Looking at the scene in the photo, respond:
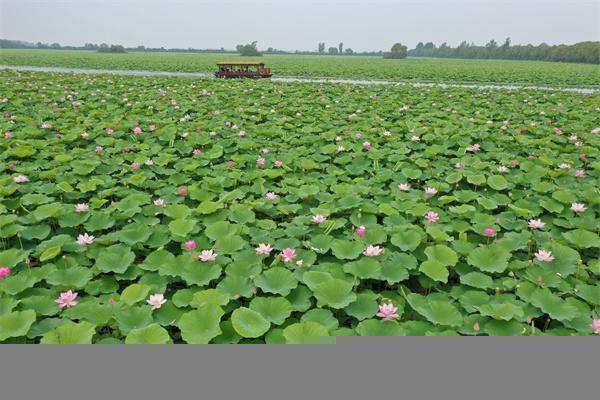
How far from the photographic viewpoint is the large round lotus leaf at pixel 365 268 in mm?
1795

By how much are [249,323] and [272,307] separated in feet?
0.47

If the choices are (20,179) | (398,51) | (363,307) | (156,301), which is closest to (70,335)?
(156,301)

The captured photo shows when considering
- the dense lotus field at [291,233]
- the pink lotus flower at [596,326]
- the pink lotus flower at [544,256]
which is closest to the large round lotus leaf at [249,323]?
the dense lotus field at [291,233]

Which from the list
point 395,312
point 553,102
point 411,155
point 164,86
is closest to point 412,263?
point 395,312

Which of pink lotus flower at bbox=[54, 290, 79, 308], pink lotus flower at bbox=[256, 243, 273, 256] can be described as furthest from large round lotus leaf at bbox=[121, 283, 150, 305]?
pink lotus flower at bbox=[256, 243, 273, 256]

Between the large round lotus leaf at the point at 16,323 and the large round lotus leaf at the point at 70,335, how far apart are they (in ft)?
0.31

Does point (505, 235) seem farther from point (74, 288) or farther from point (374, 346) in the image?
point (74, 288)

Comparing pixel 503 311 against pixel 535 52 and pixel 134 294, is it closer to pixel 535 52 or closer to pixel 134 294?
pixel 134 294

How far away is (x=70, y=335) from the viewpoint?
138 cm

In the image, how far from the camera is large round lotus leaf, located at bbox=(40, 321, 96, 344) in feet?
4.47

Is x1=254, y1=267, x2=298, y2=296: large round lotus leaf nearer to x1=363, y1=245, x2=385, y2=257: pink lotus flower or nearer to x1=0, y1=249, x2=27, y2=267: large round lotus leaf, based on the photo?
x1=363, y1=245, x2=385, y2=257: pink lotus flower

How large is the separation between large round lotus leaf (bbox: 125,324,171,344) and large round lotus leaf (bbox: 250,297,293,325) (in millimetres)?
351

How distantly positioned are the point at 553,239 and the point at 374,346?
1.55 metres

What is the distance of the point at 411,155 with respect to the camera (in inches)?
153
